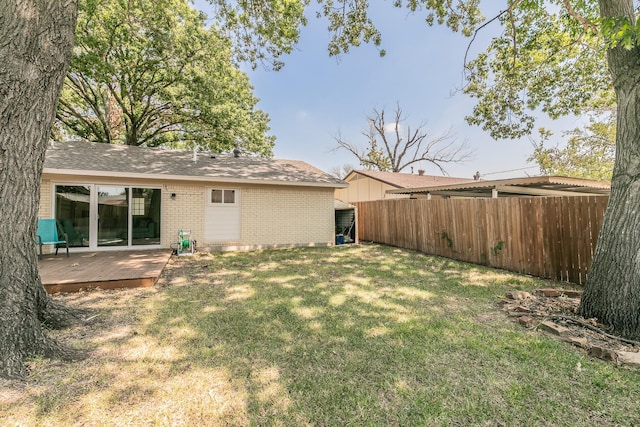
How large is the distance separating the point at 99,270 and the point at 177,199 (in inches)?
158

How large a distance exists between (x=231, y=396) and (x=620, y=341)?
4.14 m

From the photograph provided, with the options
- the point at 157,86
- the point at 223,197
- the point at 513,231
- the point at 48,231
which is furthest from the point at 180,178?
the point at 513,231

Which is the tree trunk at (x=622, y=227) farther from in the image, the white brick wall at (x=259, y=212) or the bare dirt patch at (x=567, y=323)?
the white brick wall at (x=259, y=212)

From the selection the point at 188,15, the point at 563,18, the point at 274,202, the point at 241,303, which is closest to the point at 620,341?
the point at 241,303

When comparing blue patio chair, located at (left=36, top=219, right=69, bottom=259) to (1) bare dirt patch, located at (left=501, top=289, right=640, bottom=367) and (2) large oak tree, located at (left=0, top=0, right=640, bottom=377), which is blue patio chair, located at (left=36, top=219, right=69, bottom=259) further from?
(1) bare dirt patch, located at (left=501, top=289, right=640, bottom=367)

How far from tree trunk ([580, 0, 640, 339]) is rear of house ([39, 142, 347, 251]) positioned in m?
8.30

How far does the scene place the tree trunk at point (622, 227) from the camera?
10.8ft

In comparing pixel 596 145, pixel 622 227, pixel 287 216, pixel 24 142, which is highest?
pixel 596 145

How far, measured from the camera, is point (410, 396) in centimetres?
215

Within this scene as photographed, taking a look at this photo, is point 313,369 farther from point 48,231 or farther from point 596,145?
point 596,145

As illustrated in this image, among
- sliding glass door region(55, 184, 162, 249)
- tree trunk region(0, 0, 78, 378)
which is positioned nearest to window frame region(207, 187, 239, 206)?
sliding glass door region(55, 184, 162, 249)

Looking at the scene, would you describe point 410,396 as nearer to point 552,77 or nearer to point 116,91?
point 552,77

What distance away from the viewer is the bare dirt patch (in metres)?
2.79

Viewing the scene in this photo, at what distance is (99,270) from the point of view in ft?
18.9
